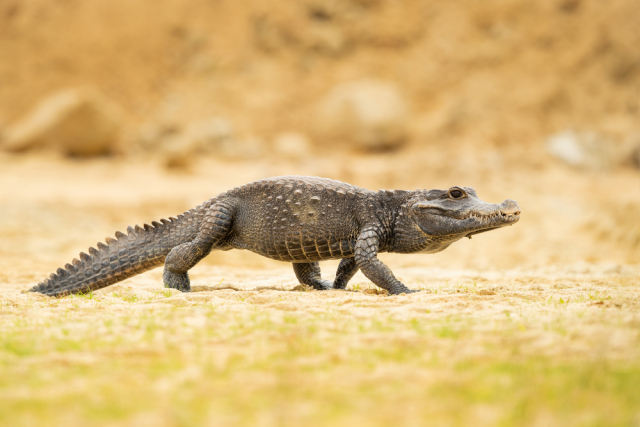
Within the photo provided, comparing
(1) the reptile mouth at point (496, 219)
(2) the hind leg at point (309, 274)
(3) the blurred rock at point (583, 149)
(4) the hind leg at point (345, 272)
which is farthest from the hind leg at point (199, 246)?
(3) the blurred rock at point (583, 149)

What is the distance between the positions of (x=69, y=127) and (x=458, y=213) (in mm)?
16356

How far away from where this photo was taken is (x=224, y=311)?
173 inches

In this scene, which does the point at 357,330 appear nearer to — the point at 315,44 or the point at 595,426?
the point at 595,426

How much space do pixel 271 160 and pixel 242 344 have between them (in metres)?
16.8

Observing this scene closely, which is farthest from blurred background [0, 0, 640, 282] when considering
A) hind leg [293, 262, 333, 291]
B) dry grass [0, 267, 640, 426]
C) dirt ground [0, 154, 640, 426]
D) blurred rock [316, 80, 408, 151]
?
dry grass [0, 267, 640, 426]

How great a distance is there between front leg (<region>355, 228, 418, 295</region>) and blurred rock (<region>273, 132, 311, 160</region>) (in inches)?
581

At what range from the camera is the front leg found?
5.45 m

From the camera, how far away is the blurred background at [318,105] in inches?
637

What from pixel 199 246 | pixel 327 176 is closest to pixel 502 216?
pixel 199 246

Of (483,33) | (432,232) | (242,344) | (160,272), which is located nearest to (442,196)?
(432,232)

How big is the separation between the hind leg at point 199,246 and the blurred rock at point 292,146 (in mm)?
14238

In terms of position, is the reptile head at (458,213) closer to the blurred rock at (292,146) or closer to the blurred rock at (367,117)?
the blurred rock at (292,146)

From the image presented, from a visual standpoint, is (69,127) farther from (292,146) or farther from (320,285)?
(320,285)

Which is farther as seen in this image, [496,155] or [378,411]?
[496,155]
